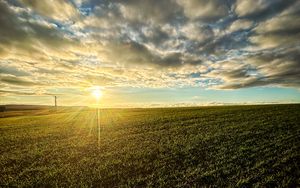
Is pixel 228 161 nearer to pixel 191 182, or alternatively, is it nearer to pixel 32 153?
pixel 191 182

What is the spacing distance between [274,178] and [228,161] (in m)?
2.97

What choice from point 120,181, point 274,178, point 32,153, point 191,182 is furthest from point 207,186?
point 32,153

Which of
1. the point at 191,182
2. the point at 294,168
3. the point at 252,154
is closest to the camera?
the point at 191,182

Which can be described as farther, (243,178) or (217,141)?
(217,141)

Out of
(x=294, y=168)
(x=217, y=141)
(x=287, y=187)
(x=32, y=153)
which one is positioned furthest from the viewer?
(x=217, y=141)

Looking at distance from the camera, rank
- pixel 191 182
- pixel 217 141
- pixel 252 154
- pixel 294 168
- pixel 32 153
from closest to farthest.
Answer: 1. pixel 191 182
2. pixel 294 168
3. pixel 252 154
4. pixel 32 153
5. pixel 217 141

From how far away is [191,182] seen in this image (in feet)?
35.0

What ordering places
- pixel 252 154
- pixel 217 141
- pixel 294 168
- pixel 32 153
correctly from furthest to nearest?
pixel 217 141 < pixel 32 153 < pixel 252 154 < pixel 294 168

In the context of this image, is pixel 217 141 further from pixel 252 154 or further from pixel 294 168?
pixel 294 168

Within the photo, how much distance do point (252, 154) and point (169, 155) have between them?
18.8ft

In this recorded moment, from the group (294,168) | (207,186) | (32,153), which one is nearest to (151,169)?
(207,186)

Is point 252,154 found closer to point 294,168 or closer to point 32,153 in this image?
point 294,168

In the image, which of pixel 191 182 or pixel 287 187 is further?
pixel 191 182

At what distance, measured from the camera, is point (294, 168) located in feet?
39.6
